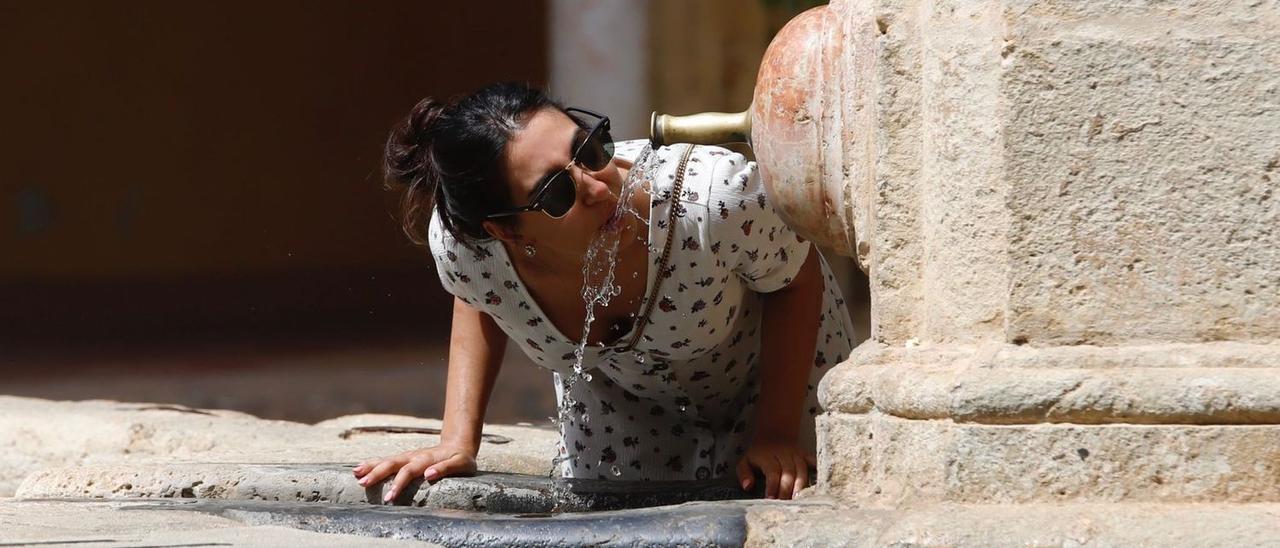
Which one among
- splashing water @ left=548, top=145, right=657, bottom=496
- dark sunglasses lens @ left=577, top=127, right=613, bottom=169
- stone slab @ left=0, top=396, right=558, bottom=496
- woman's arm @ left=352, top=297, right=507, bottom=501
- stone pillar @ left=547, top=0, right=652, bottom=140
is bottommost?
stone slab @ left=0, top=396, right=558, bottom=496

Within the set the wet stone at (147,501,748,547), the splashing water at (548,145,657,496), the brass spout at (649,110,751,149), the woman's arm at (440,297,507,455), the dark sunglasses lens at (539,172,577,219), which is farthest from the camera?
the woman's arm at (440,297,507,455)

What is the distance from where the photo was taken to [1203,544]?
1704 millimetres

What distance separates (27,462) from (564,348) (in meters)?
1.65

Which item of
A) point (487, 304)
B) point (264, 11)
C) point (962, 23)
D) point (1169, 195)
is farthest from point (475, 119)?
point (264, 11)

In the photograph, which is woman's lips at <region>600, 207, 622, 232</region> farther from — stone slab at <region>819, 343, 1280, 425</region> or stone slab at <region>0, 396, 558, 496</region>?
stone slab at <region>0, 396, 558, 496</region>

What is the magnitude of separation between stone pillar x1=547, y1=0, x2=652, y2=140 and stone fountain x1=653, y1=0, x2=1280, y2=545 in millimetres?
5436

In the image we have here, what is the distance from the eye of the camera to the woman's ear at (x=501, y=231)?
2637 mm

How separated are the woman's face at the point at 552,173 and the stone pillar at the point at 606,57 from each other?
4.74 metres

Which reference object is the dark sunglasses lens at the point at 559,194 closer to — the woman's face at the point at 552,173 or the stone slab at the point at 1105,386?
the woman's face at the point at 552,173

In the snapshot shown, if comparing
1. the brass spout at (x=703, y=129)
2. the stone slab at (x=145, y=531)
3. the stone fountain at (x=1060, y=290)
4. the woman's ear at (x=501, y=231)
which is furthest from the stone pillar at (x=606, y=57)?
the stone fountain at (x=1060, y=290)

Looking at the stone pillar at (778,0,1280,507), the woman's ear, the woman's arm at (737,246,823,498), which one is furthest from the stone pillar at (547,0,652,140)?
the stone pillar at (778,0,1280,507)

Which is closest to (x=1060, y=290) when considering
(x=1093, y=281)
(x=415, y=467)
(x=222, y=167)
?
(x=1093, y=281)

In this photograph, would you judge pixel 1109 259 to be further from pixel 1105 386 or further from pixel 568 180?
pixel 568 180

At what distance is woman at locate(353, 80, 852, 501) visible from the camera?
2.59 meters
